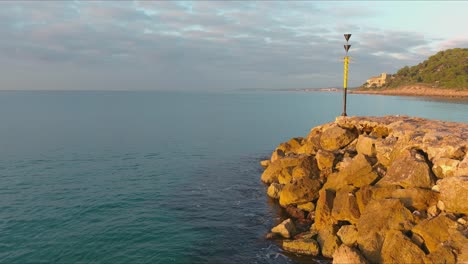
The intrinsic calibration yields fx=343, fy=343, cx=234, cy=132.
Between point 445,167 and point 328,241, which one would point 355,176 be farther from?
point 328,241

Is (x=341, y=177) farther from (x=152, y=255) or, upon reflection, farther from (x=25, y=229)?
(x=25, y=229)

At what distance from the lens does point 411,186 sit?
20.8 meters

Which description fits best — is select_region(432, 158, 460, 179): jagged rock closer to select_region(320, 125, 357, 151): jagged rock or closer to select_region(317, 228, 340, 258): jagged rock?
select_region(317, 228, 340, 258): jagged rock

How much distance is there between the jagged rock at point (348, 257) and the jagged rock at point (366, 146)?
12.4 metres

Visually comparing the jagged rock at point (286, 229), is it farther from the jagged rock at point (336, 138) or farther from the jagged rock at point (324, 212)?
the jagged rock at point (336, 138)

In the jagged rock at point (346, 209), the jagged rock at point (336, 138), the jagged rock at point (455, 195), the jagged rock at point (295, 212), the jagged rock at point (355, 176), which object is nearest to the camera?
the jagged rock at point (455, 195)

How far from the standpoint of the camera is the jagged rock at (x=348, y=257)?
16.0m

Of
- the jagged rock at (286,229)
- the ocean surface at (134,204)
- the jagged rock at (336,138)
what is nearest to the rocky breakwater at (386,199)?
the jagged rock at (286,229)

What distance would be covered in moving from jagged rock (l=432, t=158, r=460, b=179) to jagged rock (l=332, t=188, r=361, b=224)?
5.35 m

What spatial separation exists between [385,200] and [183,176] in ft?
70.0

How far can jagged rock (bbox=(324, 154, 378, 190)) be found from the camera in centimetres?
2347

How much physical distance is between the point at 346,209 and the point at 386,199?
249 cm

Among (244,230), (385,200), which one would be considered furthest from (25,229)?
(385,200)

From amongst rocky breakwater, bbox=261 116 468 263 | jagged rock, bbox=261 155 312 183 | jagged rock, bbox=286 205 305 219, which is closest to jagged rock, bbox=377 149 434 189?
rocky breakwater, bbox=261 116 468 263
